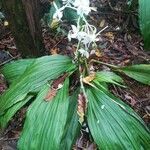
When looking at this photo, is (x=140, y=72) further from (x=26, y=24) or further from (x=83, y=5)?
(x=26, y=24)

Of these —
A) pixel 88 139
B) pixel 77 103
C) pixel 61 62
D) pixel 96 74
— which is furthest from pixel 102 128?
pixel 88 139

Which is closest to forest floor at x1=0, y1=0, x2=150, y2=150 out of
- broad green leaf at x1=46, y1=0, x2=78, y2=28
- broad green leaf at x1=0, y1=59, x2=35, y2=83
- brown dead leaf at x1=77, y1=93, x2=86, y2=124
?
broad green leaf at x1=46, y1=0, x2=78, y2=28

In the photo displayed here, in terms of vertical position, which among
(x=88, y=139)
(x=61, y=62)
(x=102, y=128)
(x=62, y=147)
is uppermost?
(x=61, y=62)

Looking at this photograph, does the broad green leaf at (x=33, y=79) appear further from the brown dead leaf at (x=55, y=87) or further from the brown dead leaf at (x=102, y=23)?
the brown dead leaf at (x=102, y=23)

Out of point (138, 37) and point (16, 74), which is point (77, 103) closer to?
point (16, 74)

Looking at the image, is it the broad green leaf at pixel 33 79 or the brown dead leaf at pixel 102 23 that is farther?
the brown dead leaf at pixel 102 23

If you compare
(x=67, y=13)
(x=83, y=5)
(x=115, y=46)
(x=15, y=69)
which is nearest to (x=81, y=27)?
(x=83, y=5)

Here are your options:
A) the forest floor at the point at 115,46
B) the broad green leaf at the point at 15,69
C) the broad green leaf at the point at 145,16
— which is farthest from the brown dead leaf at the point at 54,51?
the broad green leaf at the point at 145,16

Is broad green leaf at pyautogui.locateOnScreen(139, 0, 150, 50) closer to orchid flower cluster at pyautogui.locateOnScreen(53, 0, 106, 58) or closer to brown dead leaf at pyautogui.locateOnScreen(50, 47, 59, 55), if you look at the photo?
orchid flower cluster at pyautogui.locateOnScreen(53, 0, 106, 58)
